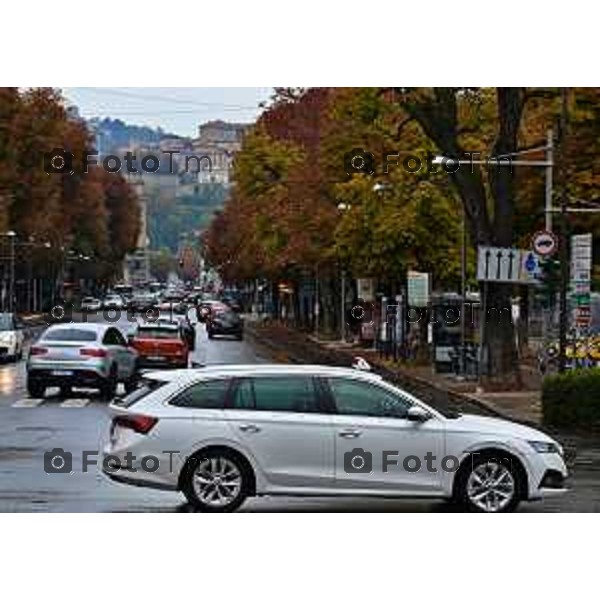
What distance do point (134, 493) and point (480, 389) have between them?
74.1ft

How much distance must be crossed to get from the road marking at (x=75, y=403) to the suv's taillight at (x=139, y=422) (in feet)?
55.3

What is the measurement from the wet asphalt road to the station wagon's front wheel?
49 centimetres

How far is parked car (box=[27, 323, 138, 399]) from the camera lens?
32.8m

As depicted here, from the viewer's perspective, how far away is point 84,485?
1716cm

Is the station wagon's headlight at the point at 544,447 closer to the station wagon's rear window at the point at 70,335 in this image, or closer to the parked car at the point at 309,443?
the parked car at the point at 309,443

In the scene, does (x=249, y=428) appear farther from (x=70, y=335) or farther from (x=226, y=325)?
(x=226, y=325)

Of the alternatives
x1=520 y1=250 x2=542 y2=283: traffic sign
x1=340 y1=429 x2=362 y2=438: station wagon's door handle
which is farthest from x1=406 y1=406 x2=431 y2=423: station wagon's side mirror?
x1=520 y1=250 x2=542 y2=283: traffic sign

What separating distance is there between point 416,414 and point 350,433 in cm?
67

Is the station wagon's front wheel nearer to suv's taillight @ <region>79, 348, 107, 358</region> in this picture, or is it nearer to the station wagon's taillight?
suv's taillight @ <region>79, 348, 107, 358</region>

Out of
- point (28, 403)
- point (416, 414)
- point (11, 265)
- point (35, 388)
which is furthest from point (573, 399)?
point (11, 265)

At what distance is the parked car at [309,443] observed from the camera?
1433cm

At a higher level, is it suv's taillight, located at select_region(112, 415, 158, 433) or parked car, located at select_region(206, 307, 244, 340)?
suv's taillight, located at select_region(112, 415, 158, 433)

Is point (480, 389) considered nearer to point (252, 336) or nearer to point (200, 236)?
point (252, 336)

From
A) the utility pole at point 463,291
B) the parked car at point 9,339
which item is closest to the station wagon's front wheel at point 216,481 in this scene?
the utility pole at point 463,291
